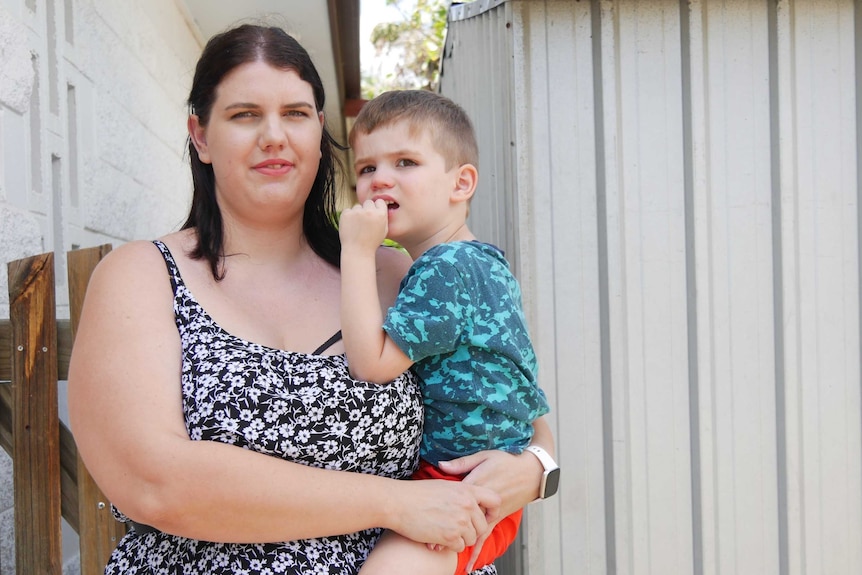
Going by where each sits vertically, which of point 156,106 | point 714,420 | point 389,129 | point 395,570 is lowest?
point 395,570

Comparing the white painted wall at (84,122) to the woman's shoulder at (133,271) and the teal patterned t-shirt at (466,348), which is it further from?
the teal patterned t-shirt at (466,348)

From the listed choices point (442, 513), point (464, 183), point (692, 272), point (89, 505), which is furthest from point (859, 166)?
point (89, 505)

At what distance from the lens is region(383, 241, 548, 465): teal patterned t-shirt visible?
67.6 inches

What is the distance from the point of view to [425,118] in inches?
75.4

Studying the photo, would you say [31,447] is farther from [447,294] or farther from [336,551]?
[447,294]

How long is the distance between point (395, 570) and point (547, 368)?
939mm

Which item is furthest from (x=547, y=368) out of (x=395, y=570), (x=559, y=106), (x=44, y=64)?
(x=44, y=64)

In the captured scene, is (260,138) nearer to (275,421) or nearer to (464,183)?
(464,183)

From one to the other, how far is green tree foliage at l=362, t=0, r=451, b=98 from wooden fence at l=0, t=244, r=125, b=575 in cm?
851

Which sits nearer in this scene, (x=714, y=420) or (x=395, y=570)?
(x=395, y=570)

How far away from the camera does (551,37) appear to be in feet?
7.95

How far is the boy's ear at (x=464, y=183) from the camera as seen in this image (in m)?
1.99

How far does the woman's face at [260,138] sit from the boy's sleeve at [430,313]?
41 cm

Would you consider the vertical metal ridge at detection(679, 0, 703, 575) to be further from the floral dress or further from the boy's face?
the floral dress
